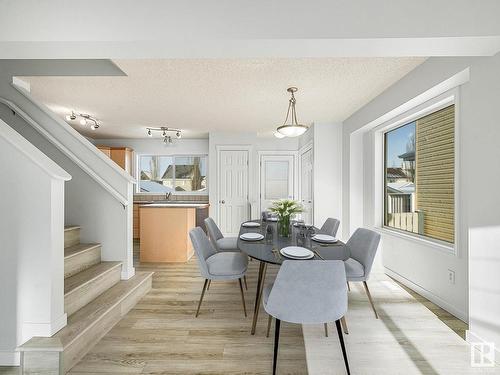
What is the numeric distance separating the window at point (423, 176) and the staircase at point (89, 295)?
10.9ft

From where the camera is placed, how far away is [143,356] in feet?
6.28

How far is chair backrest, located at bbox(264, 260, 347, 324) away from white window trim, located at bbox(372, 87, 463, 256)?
1.64m

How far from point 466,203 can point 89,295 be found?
351 cm

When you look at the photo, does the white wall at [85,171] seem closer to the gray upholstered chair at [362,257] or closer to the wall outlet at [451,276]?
the gray upholstered chair at [362,257]

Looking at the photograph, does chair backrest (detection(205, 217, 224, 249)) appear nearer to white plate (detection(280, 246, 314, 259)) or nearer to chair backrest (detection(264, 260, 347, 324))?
white plate (detection(280, 246, 314, 259))

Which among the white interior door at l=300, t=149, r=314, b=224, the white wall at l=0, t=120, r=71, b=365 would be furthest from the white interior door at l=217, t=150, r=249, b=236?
the white wall at l=0, t=120, r=71, b=365

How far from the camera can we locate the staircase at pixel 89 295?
1.87 meters

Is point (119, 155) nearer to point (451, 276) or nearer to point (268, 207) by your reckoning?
point (268, 207)

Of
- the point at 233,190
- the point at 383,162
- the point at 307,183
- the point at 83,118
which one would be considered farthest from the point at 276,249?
the point at 83,118

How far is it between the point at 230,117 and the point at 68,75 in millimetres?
2290

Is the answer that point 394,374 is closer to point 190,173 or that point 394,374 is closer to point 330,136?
point 330,136

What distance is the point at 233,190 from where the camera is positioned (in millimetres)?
5828

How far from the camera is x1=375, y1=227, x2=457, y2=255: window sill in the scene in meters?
2.58

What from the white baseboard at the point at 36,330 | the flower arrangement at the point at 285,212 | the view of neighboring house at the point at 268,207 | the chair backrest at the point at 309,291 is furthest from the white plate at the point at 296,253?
the white baseboard at the point at 36,330
